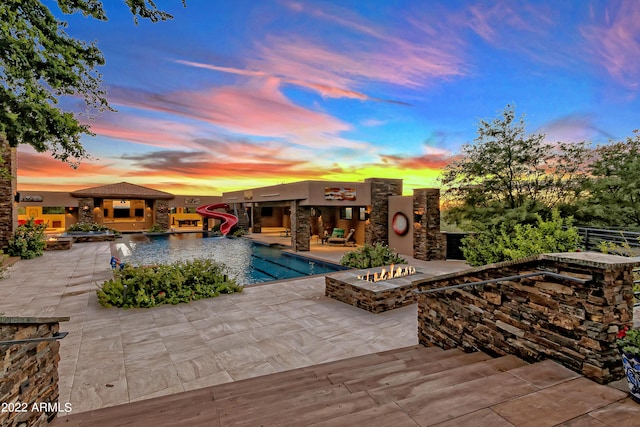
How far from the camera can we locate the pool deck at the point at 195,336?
4.17 meters

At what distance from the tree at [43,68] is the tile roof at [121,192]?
2592 cm

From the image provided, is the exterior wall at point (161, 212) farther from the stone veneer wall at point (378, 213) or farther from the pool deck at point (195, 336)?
the stone veneer wall at point (378, 213)

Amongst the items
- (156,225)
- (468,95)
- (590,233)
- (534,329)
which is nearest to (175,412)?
(534,329)

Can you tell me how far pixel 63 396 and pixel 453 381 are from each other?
184 inches

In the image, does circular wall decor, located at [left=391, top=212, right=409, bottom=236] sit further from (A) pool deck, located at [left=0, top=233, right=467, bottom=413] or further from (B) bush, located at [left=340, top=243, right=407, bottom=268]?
(A) pool deck, located at [left=0, top=233, right=467, bottom=413]

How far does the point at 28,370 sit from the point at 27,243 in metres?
16.2

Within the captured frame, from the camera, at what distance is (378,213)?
18000 millimetres

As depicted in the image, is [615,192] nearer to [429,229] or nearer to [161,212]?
[429,229]

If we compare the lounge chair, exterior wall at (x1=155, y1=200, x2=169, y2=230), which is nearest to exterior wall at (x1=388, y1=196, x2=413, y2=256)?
the lounge chair

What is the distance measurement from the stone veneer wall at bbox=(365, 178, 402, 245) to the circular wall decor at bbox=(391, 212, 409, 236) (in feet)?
2.47

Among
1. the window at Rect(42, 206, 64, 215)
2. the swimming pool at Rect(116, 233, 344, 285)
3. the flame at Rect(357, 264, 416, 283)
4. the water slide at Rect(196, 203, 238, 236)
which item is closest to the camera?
the flame at Rect(357, 264, 416, 283)

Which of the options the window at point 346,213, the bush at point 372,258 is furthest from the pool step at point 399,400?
the window at point 346,213

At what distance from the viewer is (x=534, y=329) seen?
307 centimetres

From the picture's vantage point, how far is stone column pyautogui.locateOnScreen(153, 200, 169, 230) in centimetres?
3008
